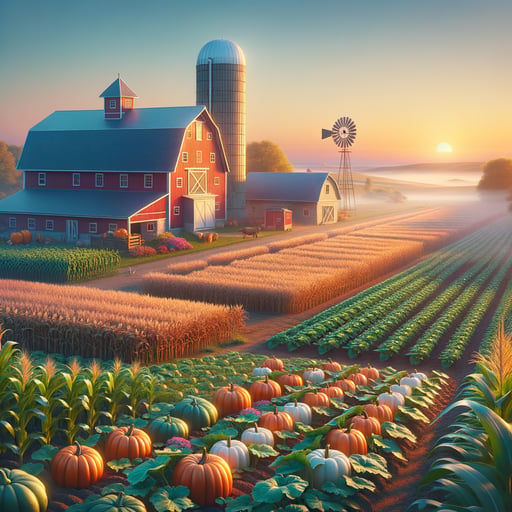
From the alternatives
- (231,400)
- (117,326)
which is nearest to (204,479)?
(231,400)

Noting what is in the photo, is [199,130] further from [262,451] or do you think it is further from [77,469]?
[77,469]

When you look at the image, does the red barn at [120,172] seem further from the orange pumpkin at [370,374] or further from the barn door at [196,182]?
the orange pumpkin at [370,374]

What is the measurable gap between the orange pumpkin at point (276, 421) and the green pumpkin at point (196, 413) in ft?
3.40

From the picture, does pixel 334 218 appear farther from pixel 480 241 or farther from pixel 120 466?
pixel 120 466

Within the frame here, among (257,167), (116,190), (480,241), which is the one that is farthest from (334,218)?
(257,167)

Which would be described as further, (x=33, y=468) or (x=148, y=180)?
(x=148, y=180)

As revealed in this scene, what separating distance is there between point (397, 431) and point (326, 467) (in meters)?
2.67

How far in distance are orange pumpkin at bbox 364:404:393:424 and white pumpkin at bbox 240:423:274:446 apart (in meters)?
2.31

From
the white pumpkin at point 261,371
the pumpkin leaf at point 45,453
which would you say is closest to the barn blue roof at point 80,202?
the white pumpkin at point 261,371

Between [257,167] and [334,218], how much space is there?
144 ft

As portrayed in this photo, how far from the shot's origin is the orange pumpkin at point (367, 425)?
1205 centimetres

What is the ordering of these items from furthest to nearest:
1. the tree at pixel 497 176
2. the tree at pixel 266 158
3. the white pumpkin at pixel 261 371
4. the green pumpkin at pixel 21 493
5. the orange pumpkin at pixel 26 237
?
1. the tree at pixel 497 176
2. the tree at pixel 266 158
3. the orange pumpkin at pixel 26 237
4. the white pumpkin at pixel 261 371
5. the green pumpkin at pixel 21 493

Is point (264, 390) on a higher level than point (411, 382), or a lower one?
higher

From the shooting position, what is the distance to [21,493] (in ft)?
29.9
